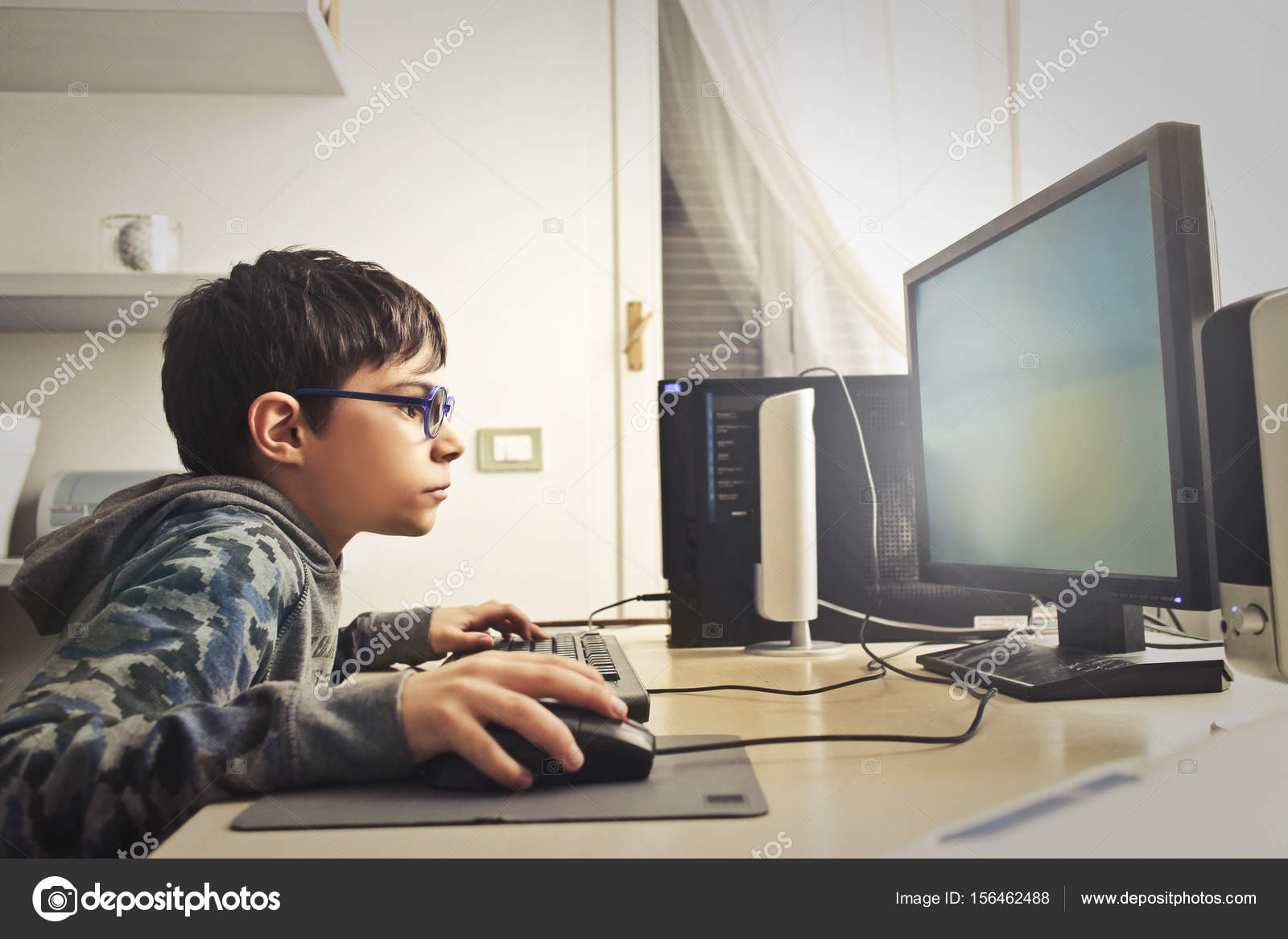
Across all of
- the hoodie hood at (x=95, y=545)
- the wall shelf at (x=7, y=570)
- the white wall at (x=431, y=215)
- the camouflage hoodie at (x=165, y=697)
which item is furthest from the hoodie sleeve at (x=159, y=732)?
the white wall at (x=431, y=215)

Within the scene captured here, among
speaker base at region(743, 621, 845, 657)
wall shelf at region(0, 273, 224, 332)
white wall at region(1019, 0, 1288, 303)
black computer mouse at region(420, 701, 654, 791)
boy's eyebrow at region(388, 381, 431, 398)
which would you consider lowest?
speaker base at region(743, 621, 845, 657)

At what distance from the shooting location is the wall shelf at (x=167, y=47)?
1.52m

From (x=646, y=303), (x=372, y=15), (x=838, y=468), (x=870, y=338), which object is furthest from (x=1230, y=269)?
(x=372, y=15)

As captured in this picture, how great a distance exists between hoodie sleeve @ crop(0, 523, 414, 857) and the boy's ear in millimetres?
307

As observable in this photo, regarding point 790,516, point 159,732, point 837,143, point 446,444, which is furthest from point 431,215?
point 159,732

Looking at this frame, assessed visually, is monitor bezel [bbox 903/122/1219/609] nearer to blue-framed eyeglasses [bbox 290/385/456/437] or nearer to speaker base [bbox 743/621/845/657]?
speaker base [bbox 743/621/845/657]

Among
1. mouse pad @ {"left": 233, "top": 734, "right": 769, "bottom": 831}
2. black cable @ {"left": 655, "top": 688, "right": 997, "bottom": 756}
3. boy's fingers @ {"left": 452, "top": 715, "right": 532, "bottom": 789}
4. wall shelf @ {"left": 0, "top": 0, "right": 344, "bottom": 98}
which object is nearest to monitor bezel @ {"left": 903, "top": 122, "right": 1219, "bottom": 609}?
black cable @ {"left": 655, "top": 688, "right": 997, "bottom": 756}

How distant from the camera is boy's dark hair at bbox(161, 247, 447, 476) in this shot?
846 millimetres

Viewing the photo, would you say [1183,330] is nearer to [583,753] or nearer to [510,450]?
[583,753]

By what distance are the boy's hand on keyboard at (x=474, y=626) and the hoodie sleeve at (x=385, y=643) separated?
1cm

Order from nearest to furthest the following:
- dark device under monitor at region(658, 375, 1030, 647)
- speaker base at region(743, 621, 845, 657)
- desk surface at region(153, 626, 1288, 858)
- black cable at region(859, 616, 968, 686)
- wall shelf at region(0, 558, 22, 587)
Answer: desk surface at region(153, 626, 1288, 858), black cable at region(859, 616, 968, 686), speaker base at region(743, 621, 845, 657), dark device under monitor at region(658, 375, 1030, 647), wall shelf at region(0, 558, 22, 587)

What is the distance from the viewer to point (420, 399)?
886mm

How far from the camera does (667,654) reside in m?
1.03
